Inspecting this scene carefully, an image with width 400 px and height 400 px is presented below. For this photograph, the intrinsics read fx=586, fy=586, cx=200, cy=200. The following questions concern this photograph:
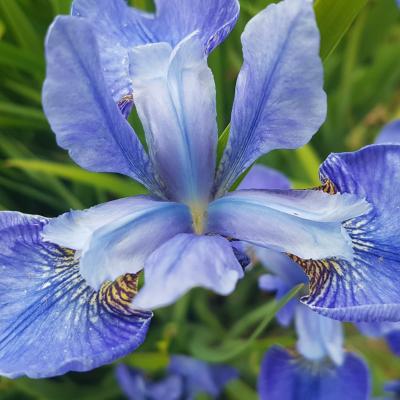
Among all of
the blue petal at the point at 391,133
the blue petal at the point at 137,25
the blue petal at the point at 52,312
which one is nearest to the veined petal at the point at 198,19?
the blue petal at the point at 137,25

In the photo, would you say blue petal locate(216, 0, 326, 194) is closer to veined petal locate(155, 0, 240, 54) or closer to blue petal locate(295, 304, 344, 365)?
veined petal locate(155, 0, 240, 54)

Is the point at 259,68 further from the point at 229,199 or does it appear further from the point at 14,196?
the point at 14,196

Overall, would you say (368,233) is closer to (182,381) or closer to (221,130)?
(221,130)

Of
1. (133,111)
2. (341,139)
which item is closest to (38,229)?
(133,111)

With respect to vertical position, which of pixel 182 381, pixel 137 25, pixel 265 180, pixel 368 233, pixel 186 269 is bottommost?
pixel 182 381

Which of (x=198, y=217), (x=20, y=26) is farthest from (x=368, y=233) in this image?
(x=20, y=26)

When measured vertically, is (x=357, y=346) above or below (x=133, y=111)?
below

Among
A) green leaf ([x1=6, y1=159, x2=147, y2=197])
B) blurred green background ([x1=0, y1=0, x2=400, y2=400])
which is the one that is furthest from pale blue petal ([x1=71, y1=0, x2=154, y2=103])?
green leaf ([x1=6, y1=159, x2=147, y2=197])
